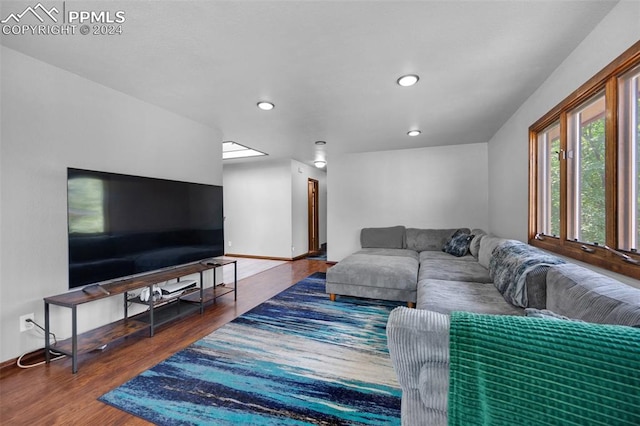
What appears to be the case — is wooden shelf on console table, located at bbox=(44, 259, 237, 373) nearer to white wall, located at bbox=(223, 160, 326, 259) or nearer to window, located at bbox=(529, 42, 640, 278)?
white wall, located at bbox=(223, 160, 326, 259)

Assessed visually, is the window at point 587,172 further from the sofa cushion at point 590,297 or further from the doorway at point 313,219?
the doorway at point 313,219

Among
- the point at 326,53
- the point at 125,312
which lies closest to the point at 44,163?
the point at 125,312

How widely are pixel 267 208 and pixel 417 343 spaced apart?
5.61 meters

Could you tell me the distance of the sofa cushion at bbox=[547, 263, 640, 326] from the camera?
0.97 metres

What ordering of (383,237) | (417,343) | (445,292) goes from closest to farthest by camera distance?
(417,343) < (445,292) < (383,237)

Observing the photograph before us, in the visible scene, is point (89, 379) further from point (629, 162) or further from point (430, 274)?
point (629, 162)

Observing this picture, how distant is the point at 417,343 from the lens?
788mm

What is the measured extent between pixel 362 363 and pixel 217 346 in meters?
1.24

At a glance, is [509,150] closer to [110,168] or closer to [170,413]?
[170,413]

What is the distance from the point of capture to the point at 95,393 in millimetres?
1645

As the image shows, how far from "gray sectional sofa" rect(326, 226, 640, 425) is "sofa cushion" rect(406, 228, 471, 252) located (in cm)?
2

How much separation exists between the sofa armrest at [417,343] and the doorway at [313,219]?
610 centimetres

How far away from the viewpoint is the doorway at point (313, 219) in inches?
276

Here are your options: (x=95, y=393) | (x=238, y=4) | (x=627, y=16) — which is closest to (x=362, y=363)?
(x=95, y=393)
